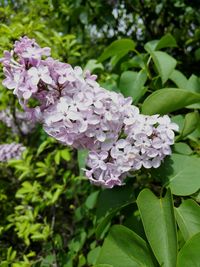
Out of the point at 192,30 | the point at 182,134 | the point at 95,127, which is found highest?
the point at 95,127

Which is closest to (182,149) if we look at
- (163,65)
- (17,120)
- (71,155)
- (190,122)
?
(190,122)

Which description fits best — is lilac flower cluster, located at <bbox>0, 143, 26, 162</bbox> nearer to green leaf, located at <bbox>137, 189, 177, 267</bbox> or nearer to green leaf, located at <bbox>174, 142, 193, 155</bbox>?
green leaf, located at <bbox>174, 142, 193, 155</bbox>

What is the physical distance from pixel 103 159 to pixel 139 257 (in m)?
0.26

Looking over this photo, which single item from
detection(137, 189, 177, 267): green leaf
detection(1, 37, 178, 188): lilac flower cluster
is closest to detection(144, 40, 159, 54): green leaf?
detection(1, 37, 178, 188): lilac flower cluster

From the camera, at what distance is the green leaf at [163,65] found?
57.5 inches

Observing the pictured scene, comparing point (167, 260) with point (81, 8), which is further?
point (81, 8)

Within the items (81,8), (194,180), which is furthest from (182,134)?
(81,8)

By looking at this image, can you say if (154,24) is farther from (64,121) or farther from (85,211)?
(64,121)

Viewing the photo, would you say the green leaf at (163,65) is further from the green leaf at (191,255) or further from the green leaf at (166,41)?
the green leaf at (191,255)

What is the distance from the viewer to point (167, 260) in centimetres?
101

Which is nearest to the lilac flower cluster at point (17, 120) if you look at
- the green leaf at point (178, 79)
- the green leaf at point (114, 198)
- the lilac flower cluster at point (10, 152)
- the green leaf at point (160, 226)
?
the lilac flower cluster at point (10, 152)

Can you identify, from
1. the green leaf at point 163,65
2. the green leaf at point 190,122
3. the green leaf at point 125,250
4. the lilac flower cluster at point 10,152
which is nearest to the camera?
the green leaf at point 125,250

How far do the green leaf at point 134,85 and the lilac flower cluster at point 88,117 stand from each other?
1.01 feet

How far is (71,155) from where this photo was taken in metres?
2.29
